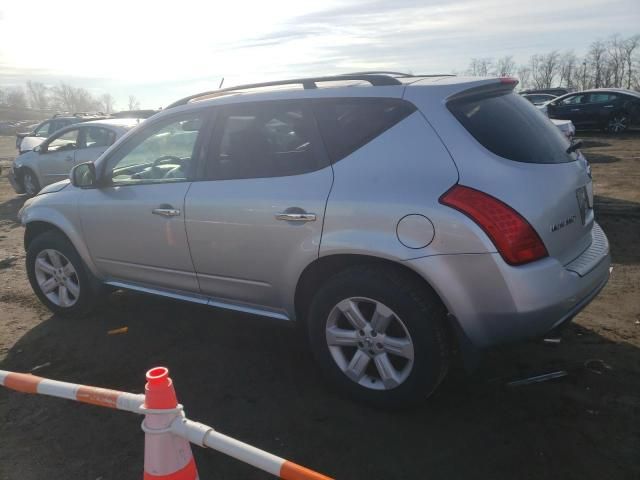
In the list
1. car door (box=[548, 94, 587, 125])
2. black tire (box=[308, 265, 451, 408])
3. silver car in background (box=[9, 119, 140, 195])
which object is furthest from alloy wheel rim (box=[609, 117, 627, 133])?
black tire (box=[308, 265, 451, 408])

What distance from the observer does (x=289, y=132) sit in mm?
3344

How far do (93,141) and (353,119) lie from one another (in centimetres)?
878

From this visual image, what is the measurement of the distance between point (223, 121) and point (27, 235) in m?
2.53

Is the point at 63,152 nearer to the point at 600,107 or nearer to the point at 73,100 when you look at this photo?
the point at 600,107

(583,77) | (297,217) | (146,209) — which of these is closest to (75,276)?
(146,209)

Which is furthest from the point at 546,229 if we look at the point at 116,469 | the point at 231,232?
the point at 116,469

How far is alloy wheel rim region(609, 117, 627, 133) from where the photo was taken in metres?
19.8

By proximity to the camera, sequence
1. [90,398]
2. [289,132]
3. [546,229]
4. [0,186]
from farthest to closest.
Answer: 1. [0,186]
2. [289,132]
3. [546,229]
4. [90,398]

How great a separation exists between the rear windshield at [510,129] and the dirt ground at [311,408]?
1.09 meters

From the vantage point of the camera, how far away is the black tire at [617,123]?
64.6 feet

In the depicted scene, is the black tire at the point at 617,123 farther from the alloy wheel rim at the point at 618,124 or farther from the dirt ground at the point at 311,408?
the dirt ground at the point at 311,408

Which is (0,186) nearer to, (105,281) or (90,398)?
(105,281)

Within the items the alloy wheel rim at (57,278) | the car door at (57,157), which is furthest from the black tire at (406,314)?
the car door at (57,157)

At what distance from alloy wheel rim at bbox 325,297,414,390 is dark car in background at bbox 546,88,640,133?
1927 cm
